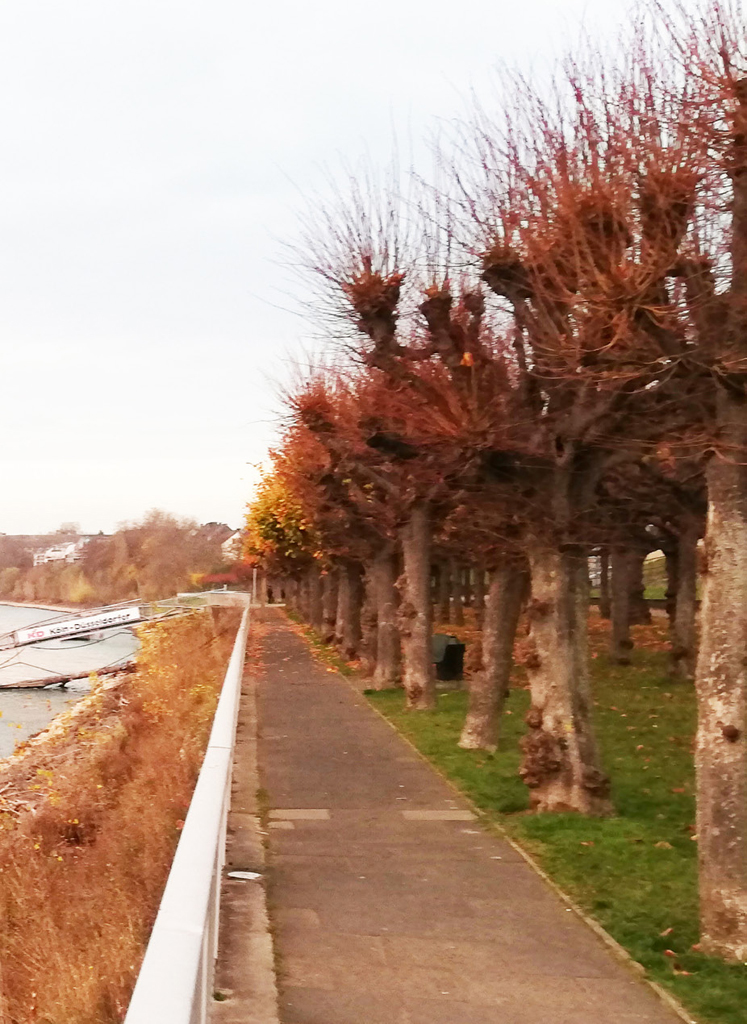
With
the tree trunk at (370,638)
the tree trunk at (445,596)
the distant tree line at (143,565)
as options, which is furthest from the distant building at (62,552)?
the tree trunk at (370,638)

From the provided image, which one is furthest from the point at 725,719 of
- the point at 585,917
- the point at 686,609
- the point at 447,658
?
the point at 447,658

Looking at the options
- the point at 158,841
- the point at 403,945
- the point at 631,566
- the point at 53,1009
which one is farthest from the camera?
the point at 631,566

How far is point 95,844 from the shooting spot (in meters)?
12.9

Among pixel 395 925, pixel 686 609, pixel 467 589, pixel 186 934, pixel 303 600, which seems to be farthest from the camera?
pixel 303 600

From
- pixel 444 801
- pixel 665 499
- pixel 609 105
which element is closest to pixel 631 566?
pixel 665 499

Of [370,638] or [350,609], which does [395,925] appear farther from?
[350,609]

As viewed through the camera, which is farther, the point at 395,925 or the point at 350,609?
the point at 350,609

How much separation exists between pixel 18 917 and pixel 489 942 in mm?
4308

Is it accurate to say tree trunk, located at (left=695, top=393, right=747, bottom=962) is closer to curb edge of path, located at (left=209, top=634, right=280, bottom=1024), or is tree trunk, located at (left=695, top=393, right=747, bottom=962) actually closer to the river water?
curb edge of path, located at (left=209, top=634, right=280, bottom=1024)

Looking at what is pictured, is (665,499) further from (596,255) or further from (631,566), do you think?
(596,255)

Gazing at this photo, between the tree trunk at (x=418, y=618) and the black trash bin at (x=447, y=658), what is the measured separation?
4776 mm

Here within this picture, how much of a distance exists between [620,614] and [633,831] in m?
17.3

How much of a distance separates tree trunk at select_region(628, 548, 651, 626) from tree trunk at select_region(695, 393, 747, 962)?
61.0 ft

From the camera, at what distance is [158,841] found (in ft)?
31.4
